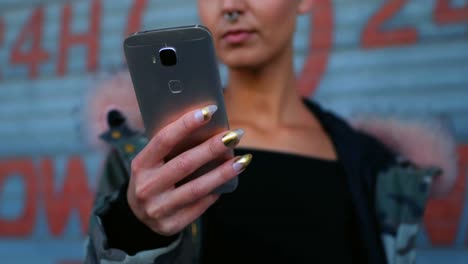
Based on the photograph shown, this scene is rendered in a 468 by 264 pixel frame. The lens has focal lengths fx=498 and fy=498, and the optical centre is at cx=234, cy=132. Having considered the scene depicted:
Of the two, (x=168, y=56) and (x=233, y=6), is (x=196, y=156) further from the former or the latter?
(x=233, y=6)

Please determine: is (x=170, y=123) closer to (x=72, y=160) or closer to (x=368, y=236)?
(x=368, y=236)

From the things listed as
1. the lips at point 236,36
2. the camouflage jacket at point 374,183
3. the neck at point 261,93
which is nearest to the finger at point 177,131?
the camouflage jacket at point 374,183

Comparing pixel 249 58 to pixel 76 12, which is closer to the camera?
pixel 249 58

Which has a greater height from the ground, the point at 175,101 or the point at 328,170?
the point at 175,101

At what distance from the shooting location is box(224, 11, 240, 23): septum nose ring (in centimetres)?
123

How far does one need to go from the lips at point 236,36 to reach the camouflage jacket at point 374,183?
12.9 inches

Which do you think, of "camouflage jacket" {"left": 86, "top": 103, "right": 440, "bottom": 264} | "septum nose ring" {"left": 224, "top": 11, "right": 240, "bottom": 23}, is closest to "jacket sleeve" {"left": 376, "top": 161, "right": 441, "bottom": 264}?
"camouflage jacket" {"left": 86, "top": 103, "right": 440, "bottom": 264}

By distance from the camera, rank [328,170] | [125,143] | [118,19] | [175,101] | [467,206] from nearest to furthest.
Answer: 1. [175,101]
2. [125,143]
3. [328,170]
4. [467,206]
5. [118,19]

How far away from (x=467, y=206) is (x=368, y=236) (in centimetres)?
96

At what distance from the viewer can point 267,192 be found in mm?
1233

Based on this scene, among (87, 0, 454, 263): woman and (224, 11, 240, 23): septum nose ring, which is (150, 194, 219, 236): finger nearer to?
(87, 0, 454, 263): woman

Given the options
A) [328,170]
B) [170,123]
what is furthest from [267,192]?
[170,123]

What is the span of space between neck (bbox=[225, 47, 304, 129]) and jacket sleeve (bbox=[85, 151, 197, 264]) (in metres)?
0.55

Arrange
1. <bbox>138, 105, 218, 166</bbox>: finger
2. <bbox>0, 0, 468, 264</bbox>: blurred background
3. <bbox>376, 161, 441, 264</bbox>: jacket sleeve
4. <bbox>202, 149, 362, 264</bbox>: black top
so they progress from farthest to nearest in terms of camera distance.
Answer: <bbox>0, 0, 468, 264</bbox>: blurred background → <bbox>376, 161, 441, 264</bbox>: jacket sleeve → <bbox>202, 149, 362, 264</bbox>: black top → <bbox>138, 105, 218, 166</bbox>: finger
